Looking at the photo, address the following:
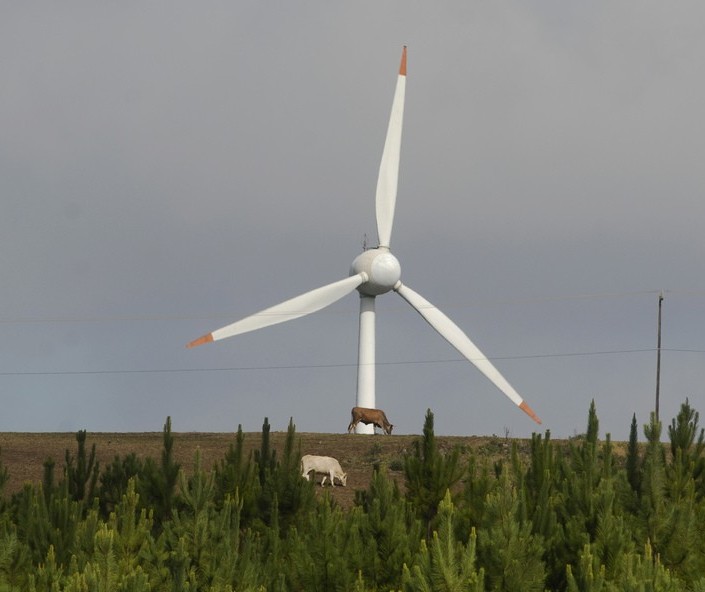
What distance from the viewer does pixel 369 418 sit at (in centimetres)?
7119

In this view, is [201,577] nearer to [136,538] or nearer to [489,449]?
[136,538]

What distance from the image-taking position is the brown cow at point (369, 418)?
233 feet

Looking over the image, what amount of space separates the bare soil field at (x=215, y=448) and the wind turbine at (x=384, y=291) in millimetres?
8246

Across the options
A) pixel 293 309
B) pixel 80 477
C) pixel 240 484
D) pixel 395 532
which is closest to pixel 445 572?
pixel 395 532

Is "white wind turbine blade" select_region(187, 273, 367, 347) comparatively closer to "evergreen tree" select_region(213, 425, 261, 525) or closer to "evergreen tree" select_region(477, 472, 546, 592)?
"evergreen tree" select_region(213, 425, 261, 525)

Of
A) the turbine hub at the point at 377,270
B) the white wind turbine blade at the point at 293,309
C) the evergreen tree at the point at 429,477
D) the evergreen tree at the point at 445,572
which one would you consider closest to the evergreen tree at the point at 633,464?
the evergreen tree at the point at 429,477

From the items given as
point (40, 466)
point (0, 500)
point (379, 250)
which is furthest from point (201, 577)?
point (379, 250)

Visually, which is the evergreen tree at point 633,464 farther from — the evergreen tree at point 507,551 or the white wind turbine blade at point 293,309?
the white wind turbine blade at point 293,309

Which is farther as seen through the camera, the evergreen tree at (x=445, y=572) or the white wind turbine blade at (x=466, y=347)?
the white wind turbine blade at (x=466, y=347)

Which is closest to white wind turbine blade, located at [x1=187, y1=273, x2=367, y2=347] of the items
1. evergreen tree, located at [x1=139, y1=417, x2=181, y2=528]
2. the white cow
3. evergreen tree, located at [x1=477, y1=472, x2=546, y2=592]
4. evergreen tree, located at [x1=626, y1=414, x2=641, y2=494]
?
the white cow

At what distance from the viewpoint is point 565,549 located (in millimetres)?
27375

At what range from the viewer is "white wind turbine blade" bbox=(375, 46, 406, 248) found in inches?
2891

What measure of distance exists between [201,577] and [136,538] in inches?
90.3

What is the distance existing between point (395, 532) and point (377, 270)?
4635cm
